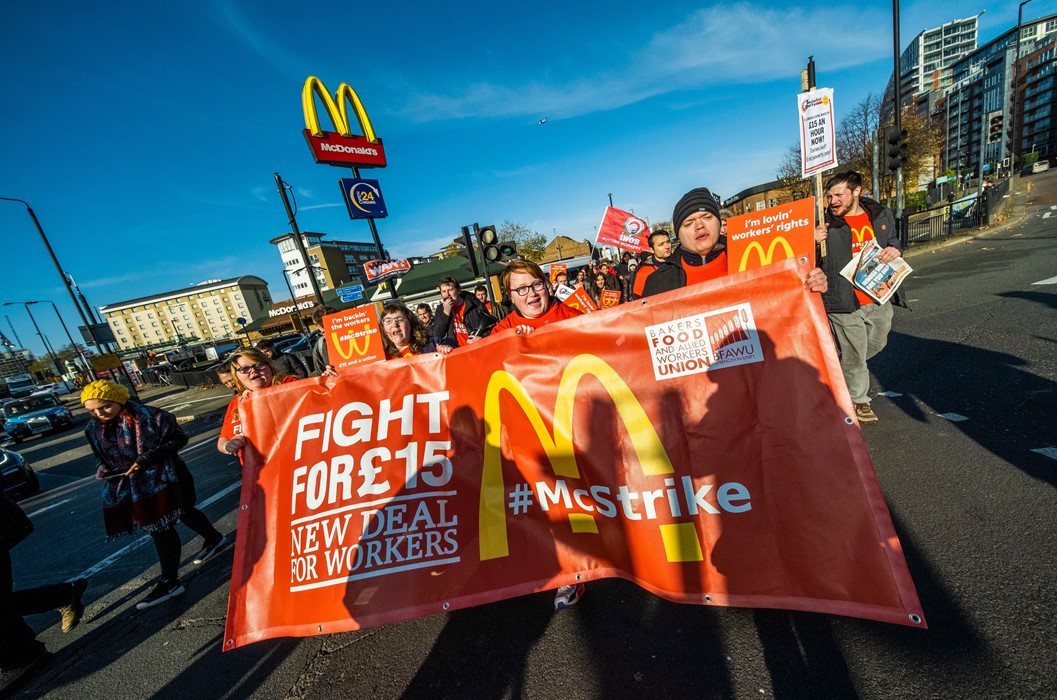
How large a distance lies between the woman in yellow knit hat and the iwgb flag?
847cm

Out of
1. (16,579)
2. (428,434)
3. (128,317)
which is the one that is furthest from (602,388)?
(128,317)

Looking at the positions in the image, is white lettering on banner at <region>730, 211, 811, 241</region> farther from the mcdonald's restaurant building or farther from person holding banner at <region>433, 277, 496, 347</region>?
the mcdonald's restaurant building

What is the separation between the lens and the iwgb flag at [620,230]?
31.4 feet

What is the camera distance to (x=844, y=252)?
3637 mm

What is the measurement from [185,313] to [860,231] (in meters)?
123

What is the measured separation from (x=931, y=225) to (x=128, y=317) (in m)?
136

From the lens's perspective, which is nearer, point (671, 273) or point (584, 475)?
point (584, 475)

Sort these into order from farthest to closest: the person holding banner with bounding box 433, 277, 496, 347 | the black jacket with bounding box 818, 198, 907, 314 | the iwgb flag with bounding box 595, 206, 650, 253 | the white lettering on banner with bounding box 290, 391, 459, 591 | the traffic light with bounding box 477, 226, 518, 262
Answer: the iwgb flag with bounding box 595, 206, 650, 253 < the traffic light with bounding box 477, 226, 518, 262 < the person holding banner with bounding box 433, 277, 496, 347 < the black jacket with bounding box 818, 198, 907, 314 < the white lettering on banner with bounding box 290, 391, 459, 591

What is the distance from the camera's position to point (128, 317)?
9612 cm

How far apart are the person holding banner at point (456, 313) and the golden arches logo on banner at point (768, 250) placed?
14.8 feet

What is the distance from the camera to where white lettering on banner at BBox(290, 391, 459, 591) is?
7.84 feet

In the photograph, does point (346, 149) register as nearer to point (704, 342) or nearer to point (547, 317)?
point (547, 317)

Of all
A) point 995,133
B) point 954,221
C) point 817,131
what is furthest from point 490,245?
point 995,133

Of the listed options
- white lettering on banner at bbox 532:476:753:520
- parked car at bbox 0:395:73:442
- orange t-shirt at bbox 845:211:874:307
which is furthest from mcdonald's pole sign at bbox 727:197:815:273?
parked car at bbox 0:395:73:442
